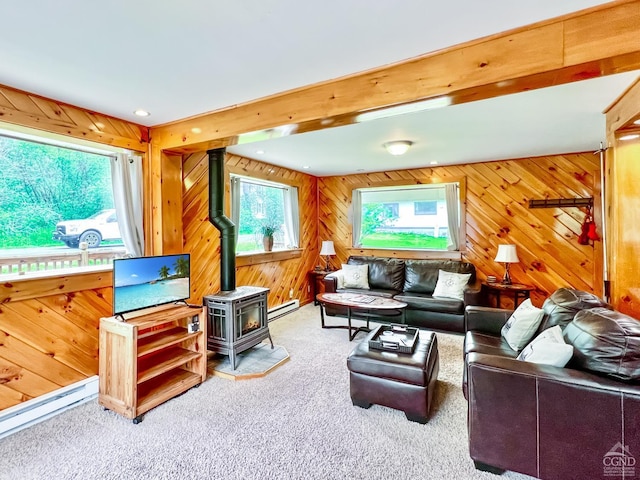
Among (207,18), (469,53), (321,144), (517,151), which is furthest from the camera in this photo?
(517,151)

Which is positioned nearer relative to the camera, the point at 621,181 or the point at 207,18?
the point at 207,18

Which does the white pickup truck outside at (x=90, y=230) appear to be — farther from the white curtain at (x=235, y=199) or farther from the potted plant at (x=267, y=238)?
the potted plant at (x=267, y=238)

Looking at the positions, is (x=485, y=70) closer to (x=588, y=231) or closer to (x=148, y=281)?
(x=148, y=281)

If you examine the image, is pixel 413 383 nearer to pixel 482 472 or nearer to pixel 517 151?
pixel 482 472

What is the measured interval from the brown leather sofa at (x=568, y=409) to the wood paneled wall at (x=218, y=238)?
3.17m

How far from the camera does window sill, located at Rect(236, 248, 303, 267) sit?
4.54 m

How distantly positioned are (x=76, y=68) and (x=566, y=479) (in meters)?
3.77

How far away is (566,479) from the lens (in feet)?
5.47

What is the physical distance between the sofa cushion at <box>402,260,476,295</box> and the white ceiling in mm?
2343

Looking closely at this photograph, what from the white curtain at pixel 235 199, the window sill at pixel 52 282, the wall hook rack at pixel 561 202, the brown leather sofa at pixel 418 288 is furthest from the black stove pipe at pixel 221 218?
the wall hook rack at pixel 561 202

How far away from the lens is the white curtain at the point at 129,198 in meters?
3.00

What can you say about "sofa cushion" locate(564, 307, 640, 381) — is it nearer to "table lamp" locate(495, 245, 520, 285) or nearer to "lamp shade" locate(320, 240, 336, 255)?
"table lamp" locate(495, 245, 520, 285)

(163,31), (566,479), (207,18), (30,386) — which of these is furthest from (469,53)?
(30,386)

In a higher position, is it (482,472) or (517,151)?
(517,151)
